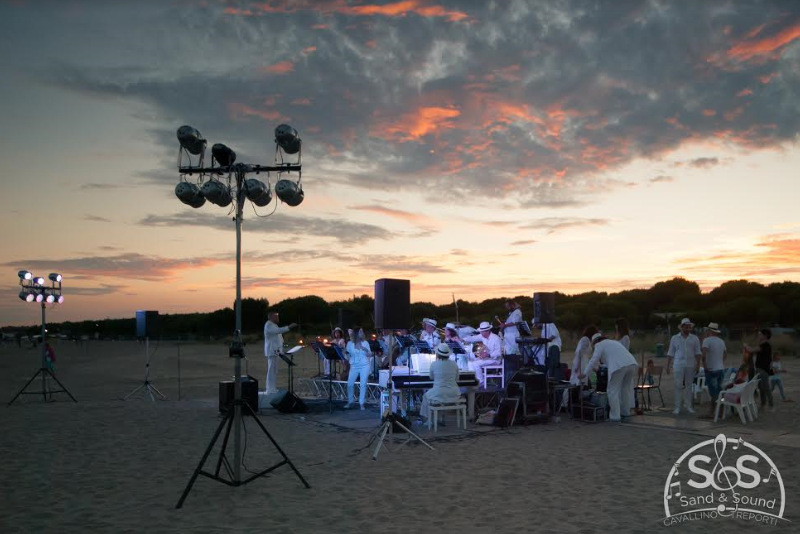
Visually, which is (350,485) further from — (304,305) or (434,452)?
(304,305)

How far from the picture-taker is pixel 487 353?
1366cm

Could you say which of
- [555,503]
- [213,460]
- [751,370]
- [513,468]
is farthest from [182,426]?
[751,370]

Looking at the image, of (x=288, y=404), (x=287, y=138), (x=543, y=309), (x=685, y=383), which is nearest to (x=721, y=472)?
(x=685, y=383)

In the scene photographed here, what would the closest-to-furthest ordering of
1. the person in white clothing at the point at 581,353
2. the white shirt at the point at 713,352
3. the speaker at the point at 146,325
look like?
1. the white shirt at the point at 713,352
2. the person in white clothing at the point at 581,353
3. the speaker at the point at 146,325

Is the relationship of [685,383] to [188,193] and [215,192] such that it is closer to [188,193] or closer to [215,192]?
[215,192]

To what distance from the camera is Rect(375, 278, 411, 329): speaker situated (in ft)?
29.3

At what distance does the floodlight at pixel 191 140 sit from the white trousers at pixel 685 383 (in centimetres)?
946

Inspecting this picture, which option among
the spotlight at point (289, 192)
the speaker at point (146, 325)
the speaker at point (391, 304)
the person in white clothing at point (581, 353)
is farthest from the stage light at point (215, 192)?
the speaker at point (146, 325)

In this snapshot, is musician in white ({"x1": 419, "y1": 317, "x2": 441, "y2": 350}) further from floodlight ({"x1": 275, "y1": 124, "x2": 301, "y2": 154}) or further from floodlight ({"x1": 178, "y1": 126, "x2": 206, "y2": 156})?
floodlight ({"x1": 178, "y1": 126, "x2": 206, "y2": 156})

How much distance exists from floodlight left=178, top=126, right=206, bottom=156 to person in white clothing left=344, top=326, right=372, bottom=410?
7.38m

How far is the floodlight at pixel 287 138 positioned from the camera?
A: 767 cm

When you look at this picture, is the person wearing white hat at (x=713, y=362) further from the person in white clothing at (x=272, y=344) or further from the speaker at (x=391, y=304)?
the person in white clothing at (x=272, y=344)

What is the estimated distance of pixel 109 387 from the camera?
21.2 metres

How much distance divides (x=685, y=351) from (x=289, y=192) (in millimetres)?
8194
